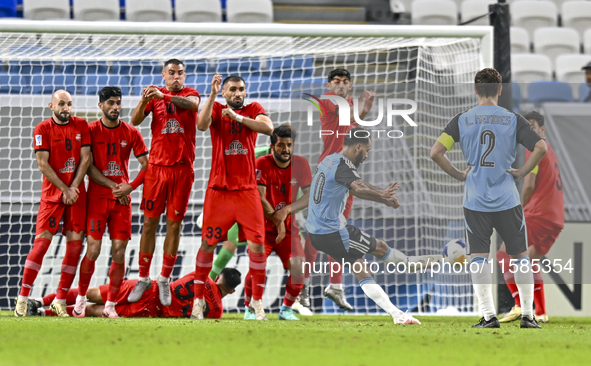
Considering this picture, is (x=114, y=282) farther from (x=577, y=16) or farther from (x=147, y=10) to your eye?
(x=577, y=16)

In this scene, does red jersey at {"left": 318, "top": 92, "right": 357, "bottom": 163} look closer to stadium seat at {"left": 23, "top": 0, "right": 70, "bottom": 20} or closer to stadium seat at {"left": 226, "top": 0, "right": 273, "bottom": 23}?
stadium seat at {"left": 226, "top": 0, "right": 273, "bottom": 23}

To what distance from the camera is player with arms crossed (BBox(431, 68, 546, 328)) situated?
15.8 ft

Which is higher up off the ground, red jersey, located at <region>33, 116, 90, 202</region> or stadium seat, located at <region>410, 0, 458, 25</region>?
stadium seat, located at <region>410, 0, 458, 25</region>

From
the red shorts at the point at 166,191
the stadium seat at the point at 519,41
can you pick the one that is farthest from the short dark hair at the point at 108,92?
the stadium seat at the point at 519,41

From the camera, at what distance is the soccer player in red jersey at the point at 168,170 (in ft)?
18.1

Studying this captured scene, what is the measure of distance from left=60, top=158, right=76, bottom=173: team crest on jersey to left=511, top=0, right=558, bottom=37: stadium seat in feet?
27.7

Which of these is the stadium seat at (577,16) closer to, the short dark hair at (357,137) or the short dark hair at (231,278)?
the short dark hair at (357,137)

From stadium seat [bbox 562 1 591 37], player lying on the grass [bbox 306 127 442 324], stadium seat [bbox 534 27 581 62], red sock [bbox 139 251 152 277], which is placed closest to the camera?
player lying on the grass [bbox 306 127 442 324]

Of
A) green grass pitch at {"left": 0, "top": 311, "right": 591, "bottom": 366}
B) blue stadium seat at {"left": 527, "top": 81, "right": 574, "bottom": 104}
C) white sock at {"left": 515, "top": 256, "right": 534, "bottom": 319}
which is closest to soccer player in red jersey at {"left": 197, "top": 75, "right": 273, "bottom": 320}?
green grass pitch at {"left": 0, "top": 311, "right": 591, "bottom": 366}

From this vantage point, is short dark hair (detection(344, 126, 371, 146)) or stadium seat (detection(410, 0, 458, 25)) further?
stadium seat (detection(410, 0, 458, 25))

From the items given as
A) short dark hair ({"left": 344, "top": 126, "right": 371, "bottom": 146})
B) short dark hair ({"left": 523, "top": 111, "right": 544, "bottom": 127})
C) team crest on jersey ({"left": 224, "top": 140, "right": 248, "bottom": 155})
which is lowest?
team crest on jersey ({"left": 224, "top": 140, "right": 248, "bottom": 155})

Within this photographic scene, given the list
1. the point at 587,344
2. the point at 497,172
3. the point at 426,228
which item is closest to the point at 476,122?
the point at 497,172

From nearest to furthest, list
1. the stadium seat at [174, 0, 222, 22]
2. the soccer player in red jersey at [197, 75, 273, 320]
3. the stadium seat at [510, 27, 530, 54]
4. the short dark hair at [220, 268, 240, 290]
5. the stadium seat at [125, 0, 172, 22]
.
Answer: the soccer player in red jersey at [197, 75, 273, 320] < the short dark hair at [220, 268, 240, 290] < the stadium seat at [125, 0, 172, 22] < the stadium seat at [174, 0, 222, 22] < the stadium seat at [510, 27, 530, 54]

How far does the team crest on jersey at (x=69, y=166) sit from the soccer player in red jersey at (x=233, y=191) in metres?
1.19
